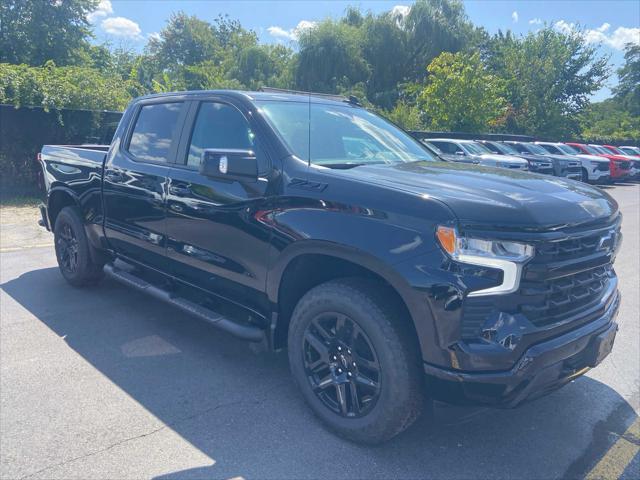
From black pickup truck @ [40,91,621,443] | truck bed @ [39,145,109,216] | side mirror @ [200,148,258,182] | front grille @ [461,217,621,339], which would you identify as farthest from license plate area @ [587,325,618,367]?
truck bed @ [39,145,109,216]

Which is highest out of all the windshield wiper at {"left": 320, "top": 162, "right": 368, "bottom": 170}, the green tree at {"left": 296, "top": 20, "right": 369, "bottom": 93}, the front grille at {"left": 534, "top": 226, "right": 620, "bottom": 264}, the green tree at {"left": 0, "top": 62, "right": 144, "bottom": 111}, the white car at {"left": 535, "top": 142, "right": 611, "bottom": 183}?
the green tree at {"left": 296, "top": 20, "right": 369, "bottom": 93}

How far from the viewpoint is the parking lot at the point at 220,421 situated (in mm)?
2902

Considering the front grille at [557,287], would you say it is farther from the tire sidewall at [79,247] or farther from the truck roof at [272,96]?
the tire sidewall at [79,247]

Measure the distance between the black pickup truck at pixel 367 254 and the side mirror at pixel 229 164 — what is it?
11 mm

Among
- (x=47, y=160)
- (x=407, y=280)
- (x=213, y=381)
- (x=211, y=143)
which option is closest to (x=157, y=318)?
(x=213, y=381)

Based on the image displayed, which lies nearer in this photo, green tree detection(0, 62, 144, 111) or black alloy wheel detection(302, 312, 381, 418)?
black alloy wheel detection(302, 312, 381, 418)

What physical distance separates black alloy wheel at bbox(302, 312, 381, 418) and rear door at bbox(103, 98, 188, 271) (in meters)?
1.67

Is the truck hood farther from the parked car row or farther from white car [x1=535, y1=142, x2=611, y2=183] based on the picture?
white car [x1=535, y1=142, x2=611, y2=183]

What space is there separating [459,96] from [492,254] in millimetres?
23831

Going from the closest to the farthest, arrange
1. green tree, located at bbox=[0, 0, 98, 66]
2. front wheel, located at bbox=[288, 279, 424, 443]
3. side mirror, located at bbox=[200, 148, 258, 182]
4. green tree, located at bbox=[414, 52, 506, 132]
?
front wheel, located at bbox=[288, 279, 424, 443] → side mirror, located at bbox=[200, 148, 258, 182] → green tree, located at bbox=[414, 52, 506, 132] → green tree, located at bbox=[0, 0, 98, 66]

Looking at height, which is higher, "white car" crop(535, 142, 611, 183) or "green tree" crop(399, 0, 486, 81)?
"green tree" crop(399, 0, 486, 81)

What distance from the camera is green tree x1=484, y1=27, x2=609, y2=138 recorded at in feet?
115

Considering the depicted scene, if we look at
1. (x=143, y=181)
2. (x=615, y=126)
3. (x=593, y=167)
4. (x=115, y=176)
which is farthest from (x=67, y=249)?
(x=615, y=126)

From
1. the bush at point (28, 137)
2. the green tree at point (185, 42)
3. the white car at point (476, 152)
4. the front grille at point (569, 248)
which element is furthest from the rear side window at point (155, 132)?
the green tree at point (185, 42)
